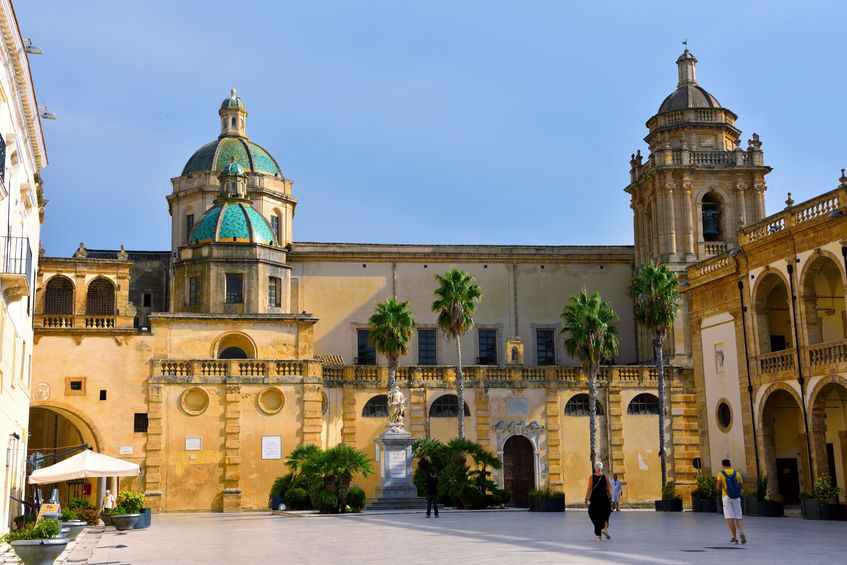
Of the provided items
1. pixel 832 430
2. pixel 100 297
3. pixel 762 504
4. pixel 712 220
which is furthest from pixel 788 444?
pixel 100 297

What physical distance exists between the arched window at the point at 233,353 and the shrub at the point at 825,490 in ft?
81.5

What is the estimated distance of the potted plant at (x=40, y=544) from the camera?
51.5 ft

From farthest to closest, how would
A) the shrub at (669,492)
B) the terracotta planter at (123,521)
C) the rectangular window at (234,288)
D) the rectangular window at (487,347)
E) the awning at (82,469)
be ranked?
the rectangular window at (487,347)
the rectangular window at (234,288)
the shrub at (669,492)
the awning at (82,469)
the terracotta planter at (123,521)

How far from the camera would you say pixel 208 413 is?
42500 mm

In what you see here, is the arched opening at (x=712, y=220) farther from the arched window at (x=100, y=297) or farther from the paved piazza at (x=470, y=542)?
the arched window at (x=100, y=297)

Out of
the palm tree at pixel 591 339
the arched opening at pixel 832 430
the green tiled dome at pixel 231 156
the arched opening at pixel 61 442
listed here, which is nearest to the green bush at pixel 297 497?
the arched opening at pixel 61 442

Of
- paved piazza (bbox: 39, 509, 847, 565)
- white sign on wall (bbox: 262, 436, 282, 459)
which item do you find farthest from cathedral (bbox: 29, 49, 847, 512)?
paved piazza (bbox: 39, 509, 847, 565)

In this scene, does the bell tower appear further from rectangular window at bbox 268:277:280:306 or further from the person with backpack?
the person with backpack

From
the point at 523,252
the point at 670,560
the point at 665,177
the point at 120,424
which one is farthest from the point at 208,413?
the point at 670,560

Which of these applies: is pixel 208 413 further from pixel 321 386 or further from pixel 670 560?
pixel 670 560

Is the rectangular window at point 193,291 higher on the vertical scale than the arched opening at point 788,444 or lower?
higher

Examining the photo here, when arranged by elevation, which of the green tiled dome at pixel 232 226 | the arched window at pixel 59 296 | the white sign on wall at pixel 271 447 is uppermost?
the green tiled dome at pixel 232 226

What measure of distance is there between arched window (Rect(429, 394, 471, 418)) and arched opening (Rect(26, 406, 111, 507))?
44.9 ft

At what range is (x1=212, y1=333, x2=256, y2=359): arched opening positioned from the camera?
44.8m
